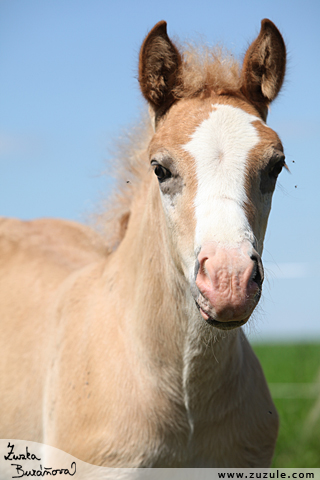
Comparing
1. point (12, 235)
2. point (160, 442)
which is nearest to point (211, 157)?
point (160, 442)

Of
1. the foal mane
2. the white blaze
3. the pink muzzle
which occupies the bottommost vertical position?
the pink muzzle

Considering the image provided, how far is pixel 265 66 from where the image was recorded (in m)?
2.60

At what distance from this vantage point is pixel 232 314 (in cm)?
184

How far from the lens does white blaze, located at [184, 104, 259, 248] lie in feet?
6.23

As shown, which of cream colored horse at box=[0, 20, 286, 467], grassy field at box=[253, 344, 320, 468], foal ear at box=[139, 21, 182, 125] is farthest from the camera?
grassy field at box=[253, 344, 320, 468]

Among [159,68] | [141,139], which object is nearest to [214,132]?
[159,68]

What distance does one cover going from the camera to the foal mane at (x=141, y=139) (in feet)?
8.34

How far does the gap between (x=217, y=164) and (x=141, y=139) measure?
1.19m

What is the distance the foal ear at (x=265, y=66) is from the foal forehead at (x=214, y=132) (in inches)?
8.7

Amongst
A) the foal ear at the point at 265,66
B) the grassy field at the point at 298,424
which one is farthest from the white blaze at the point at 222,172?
the grassy field at the point at 298,424

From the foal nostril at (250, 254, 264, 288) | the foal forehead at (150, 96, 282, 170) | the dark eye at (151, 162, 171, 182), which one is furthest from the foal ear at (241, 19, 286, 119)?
the foal nostril at (250, 254, 264, 288)

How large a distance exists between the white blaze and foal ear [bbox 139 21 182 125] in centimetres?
35

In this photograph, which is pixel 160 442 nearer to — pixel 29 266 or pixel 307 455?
pixel 29 266

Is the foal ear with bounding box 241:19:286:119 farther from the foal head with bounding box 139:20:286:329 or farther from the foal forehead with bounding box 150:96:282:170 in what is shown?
the foal forehead with bounding box 150:96:282:170
